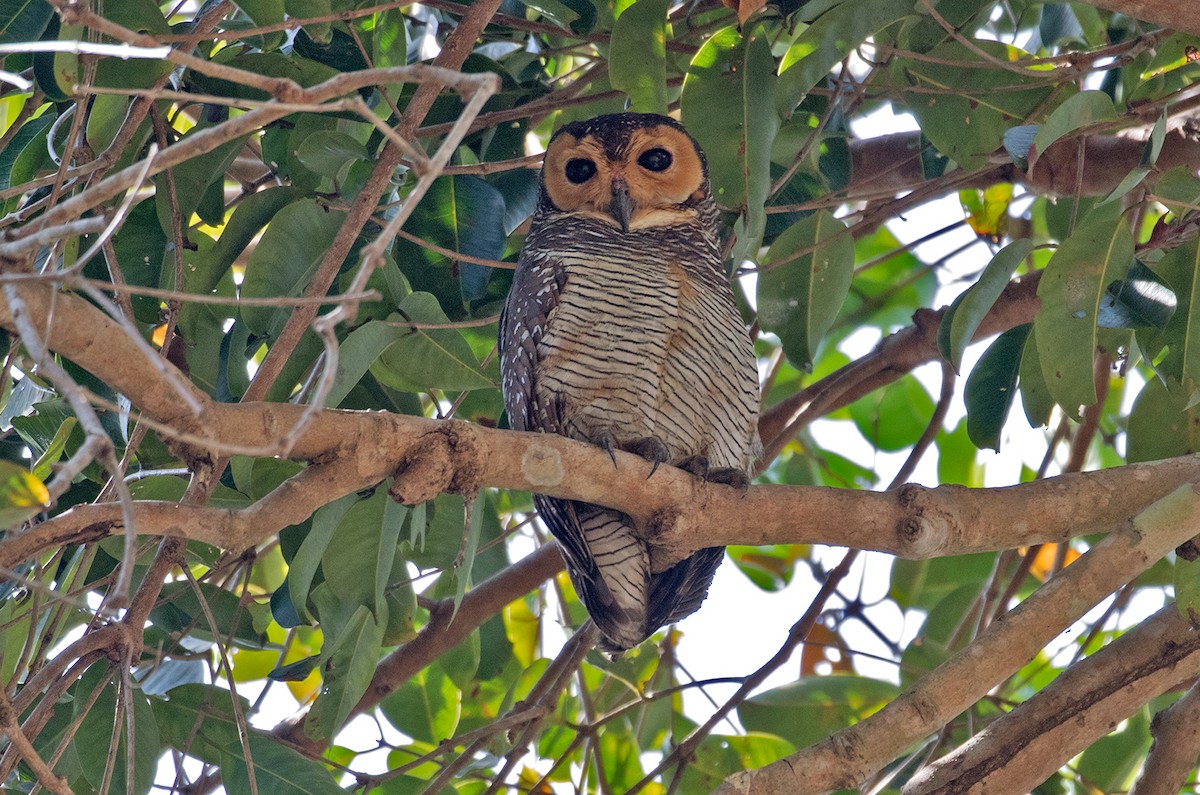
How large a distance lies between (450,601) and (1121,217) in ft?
5.92

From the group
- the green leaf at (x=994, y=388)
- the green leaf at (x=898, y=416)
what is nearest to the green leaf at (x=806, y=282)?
the green leaf at (x=994, y=388)

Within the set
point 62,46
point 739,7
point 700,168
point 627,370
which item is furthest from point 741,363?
point 62,46

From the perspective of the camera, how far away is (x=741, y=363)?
109 inches

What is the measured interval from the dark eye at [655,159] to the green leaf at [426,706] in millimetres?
1399

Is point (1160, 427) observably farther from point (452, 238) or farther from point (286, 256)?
point (286, 256)

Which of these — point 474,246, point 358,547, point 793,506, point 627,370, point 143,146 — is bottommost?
point 793,506

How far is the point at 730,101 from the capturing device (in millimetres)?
2307

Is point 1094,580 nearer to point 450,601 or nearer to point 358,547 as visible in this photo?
point 358,547

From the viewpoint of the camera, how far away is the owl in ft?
8.54

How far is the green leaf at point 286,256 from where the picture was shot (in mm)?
2082

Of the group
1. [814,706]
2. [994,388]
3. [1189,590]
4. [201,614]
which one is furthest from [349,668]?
[1189,590]

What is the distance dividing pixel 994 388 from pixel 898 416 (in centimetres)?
126

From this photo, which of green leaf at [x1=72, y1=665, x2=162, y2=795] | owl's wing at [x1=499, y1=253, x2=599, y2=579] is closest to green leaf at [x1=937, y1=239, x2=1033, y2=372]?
owl's wing at [x1=499, y1=253, x2=599, y2=579]

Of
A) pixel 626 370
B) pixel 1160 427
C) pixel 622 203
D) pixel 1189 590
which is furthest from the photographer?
pixel 622 203
